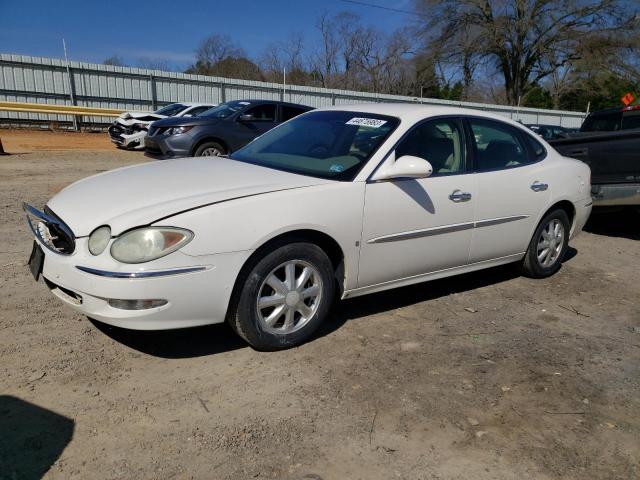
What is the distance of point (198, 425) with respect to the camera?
2.65 metres

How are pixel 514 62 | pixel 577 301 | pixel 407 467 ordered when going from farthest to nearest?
pixel 514 62 < pixel 577 301 < pixel 407 467

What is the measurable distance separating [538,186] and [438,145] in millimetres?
1232

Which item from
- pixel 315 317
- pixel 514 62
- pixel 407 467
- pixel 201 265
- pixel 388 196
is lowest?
pixel 407 467

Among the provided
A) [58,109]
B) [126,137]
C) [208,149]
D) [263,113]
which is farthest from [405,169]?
[58,109]

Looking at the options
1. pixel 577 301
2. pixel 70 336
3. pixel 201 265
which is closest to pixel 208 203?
pixel 201 265

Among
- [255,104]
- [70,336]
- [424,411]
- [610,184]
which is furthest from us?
[255,104]

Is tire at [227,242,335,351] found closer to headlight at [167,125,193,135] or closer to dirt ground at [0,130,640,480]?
dirt ground at [0,130,640,480]

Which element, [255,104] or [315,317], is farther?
[255,104]

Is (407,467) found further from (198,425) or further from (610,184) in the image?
(610,184)

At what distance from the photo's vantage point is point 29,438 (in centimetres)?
248

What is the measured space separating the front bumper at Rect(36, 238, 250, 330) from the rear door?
87.0 inches

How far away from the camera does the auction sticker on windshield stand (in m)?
4.04

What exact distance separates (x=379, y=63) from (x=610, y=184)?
45.9 m

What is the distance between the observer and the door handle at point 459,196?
13.4 ft
